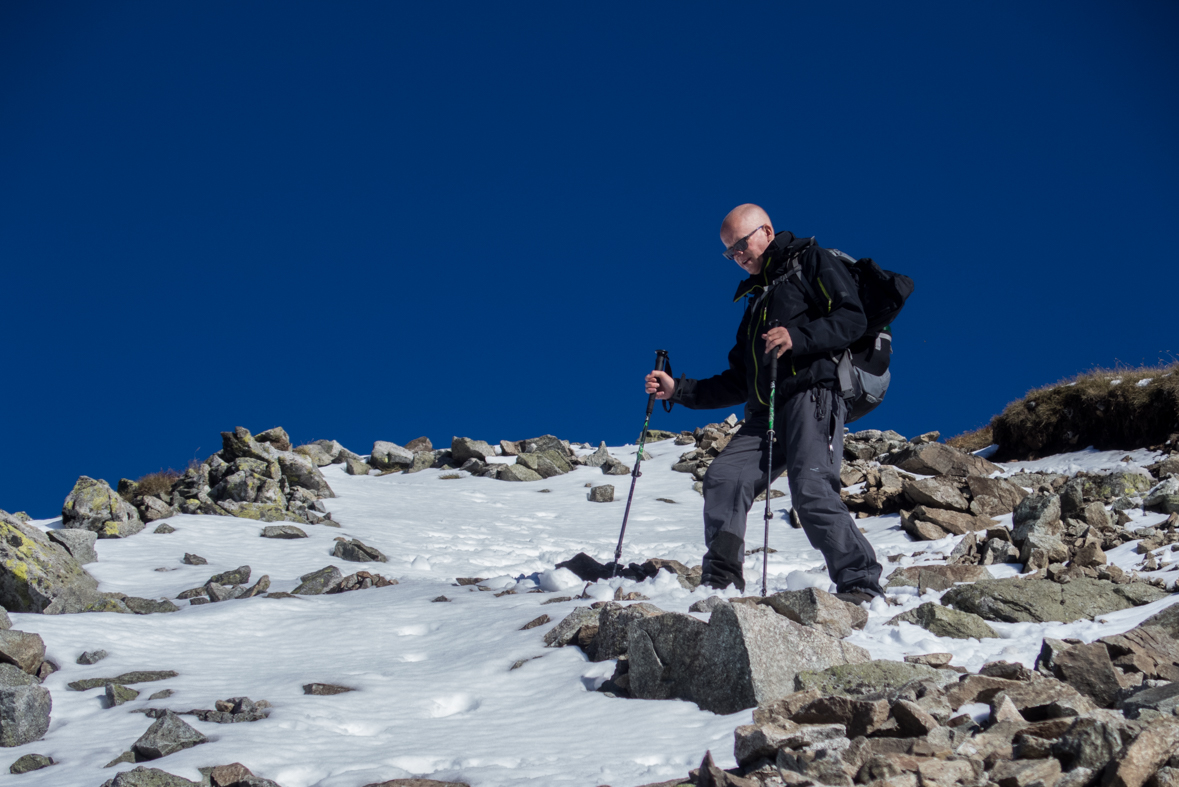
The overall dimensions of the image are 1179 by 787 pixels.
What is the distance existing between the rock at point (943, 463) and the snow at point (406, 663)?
2953mm

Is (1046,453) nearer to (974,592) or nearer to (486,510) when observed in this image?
(486,510)

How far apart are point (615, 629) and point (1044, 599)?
111 inches

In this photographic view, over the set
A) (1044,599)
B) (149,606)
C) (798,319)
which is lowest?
(1044,599)

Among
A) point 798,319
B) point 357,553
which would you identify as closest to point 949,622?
point 798,319

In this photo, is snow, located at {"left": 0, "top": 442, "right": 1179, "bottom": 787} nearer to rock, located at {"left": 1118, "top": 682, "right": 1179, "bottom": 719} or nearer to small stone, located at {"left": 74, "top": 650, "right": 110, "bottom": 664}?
small stone, located at {"left": 74, "top": 650, "right": 110, "bottom": 664}

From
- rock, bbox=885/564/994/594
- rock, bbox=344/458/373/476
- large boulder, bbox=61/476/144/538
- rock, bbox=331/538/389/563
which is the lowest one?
rock, bbox=885/564/994/594

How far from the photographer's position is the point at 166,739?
4.02 m

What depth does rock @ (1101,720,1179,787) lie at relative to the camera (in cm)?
242

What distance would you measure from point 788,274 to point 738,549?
2.08 meters

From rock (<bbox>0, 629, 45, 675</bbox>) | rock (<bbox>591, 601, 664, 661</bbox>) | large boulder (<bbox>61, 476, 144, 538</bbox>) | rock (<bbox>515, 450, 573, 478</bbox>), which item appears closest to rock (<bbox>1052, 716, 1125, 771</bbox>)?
rock (<bbox>591, 601, 664, 661</bbox>)

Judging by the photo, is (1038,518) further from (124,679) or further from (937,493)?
(124,679)

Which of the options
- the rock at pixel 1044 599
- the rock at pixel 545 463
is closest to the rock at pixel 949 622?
the rock at pixel 1044 599

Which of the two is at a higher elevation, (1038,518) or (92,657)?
(1038,518)

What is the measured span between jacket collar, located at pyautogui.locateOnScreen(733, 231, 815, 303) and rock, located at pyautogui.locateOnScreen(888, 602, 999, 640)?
2.59 metres
